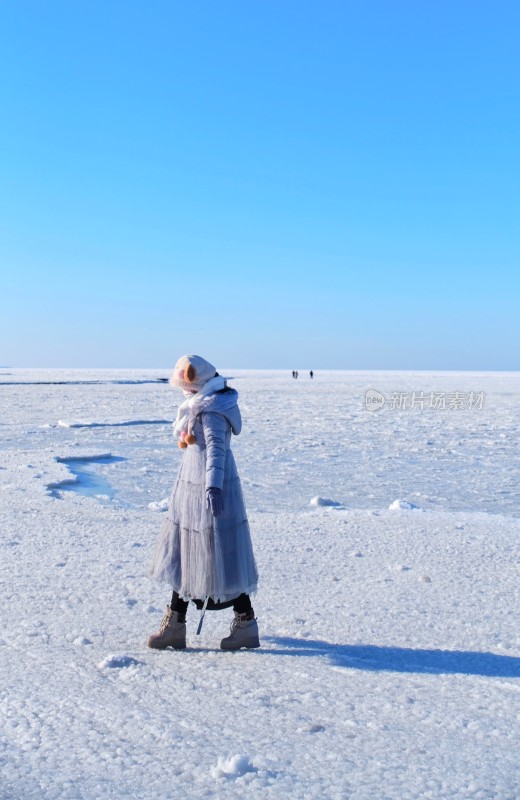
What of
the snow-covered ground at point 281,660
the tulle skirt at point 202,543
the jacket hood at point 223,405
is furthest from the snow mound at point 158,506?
the jacket hood at point 223,405

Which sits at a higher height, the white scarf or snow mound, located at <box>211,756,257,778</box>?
the white scarf

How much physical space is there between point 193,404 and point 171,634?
1.05 meters

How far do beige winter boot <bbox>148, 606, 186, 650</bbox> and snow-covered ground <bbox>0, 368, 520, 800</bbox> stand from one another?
0.08 meters

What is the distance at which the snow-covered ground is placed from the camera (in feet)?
7.60

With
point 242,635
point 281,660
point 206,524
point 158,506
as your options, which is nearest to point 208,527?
point 206,524

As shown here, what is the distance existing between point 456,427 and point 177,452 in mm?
8314

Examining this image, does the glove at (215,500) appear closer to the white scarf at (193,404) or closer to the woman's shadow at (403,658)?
the white scarf at (193,404)

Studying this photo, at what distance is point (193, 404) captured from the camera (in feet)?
11.1

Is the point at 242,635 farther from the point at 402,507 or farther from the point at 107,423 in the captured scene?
the point at 107,423

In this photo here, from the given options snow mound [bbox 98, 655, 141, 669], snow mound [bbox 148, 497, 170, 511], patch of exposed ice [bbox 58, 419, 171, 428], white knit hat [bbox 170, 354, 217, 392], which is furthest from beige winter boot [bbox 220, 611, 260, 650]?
patch of exposed ice [bbox 58, 419, 171, 428]

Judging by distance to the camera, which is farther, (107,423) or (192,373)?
(107,423)

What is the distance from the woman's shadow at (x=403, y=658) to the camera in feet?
10.5

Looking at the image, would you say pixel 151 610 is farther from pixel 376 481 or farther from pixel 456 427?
pixel 456 427

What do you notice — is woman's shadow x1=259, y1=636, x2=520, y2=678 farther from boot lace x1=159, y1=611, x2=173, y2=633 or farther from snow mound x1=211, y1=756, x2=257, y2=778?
snow mound x1=211, y1=756, x2=257, y2=778
